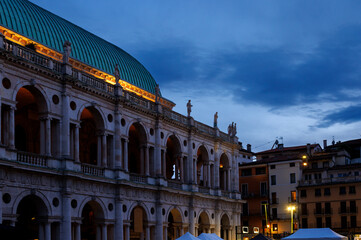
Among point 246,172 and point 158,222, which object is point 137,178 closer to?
point 158,222

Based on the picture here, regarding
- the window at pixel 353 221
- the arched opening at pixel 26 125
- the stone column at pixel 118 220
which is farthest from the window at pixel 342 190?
the arched opening at pixel 26 125

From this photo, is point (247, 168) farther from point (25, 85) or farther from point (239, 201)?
point (25, 85)

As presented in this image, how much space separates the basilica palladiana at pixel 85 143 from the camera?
38.7 meters

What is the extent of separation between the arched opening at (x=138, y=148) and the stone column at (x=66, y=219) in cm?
1201

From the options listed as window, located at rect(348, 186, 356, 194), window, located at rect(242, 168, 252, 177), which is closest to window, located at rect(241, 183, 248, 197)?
window, located at rect(242, 168, 252, 177)

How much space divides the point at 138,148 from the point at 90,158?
470 centimetres

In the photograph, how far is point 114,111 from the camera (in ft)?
159

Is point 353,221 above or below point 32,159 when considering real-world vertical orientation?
below

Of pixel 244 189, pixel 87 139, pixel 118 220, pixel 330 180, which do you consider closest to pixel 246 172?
pixel 244 189

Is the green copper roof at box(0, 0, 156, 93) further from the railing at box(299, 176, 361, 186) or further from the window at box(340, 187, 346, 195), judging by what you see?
the window at box(340, 187, 346, 195)

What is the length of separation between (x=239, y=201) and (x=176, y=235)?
13167 mm

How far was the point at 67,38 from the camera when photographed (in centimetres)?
4947

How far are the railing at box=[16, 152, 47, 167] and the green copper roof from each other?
10.0 meters

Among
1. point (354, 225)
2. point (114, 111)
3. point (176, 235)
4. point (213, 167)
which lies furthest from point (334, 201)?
point (114, 111)
